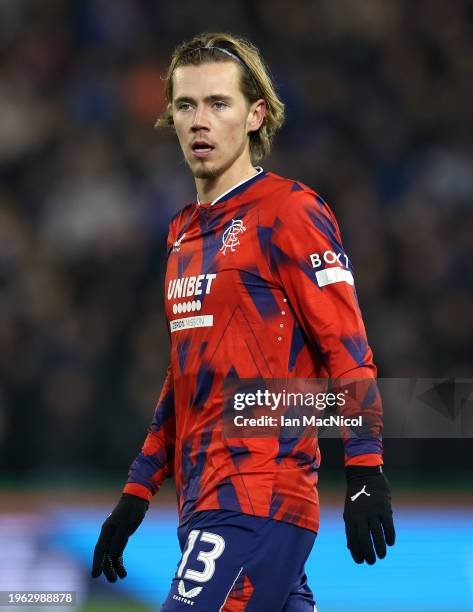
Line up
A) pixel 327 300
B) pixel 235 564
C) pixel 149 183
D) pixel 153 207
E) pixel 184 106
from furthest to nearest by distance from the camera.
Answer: pixel 149 183
pixel 153 207
pixel 184 106
pixel 327 300
pixel 235 564

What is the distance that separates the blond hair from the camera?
12.4 ft

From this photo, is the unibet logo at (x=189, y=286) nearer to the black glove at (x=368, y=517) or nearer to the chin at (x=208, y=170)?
the chin at (x=208, y=170)

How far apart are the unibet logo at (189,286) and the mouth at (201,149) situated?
39 cm

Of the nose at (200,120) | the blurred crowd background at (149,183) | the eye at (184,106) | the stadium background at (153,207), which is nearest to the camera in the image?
the nose at (200,120)

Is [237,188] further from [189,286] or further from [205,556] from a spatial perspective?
[205,556]

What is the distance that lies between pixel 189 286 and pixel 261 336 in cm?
32

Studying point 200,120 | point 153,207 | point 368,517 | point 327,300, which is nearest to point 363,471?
point 368,517

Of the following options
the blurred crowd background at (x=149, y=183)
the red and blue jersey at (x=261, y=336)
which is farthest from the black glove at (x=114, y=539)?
the blurred crowd background at (x=149, y=183)

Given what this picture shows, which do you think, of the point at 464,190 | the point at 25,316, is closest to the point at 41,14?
the point at 25,316

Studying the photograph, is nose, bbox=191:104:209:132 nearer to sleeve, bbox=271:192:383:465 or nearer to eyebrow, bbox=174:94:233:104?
eyebrow, bbox=174:94:233:104

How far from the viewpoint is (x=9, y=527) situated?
7129mm

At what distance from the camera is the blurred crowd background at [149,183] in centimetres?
923

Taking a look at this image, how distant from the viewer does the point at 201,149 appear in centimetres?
368

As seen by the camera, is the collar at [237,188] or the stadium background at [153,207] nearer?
the collar at [237,188]
